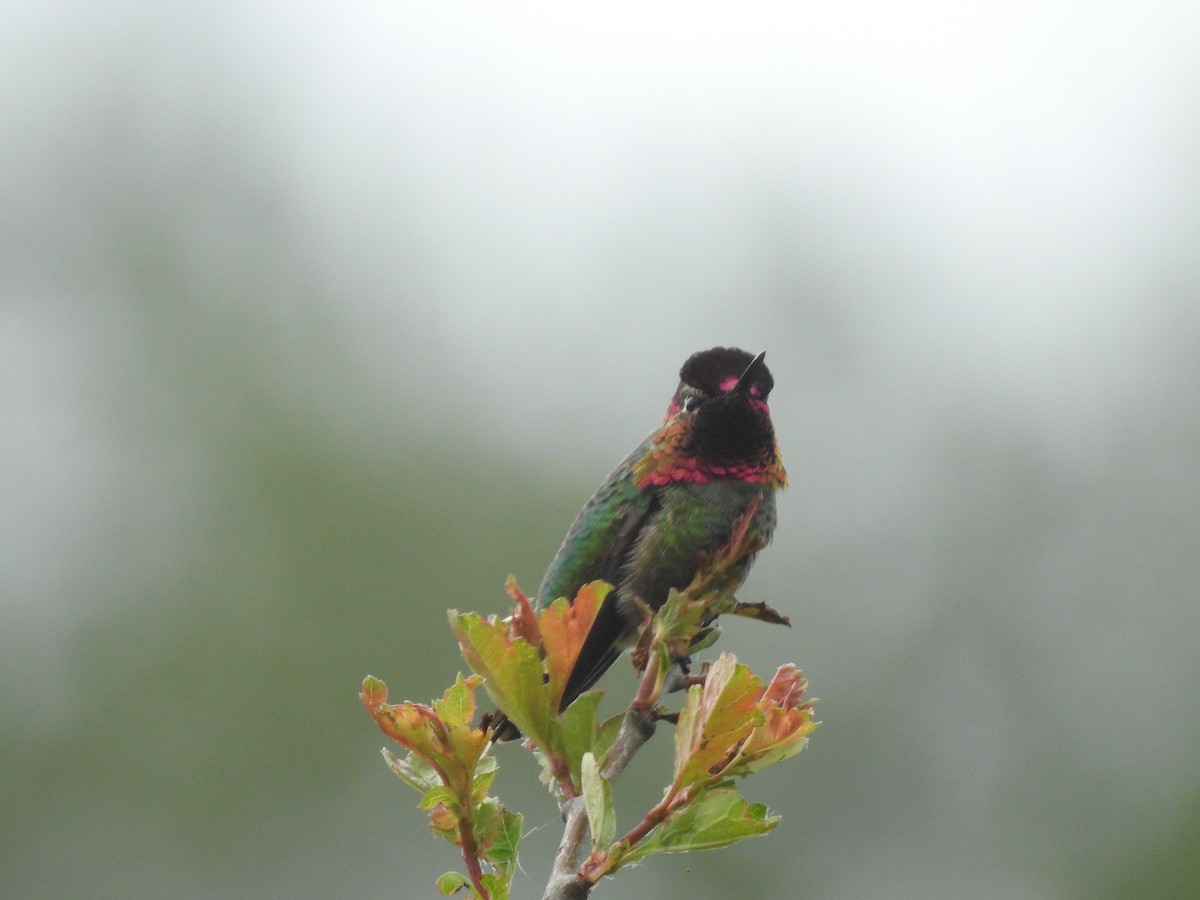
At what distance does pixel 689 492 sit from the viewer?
167 inches

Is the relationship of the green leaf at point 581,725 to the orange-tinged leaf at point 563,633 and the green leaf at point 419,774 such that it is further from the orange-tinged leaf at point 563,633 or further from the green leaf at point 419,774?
the green leaf at point 419,774

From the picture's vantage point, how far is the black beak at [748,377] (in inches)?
151

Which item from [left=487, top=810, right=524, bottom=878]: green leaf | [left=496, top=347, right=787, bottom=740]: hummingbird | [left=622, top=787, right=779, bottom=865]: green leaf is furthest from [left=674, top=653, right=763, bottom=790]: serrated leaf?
[left=496, top=347, right=787, bottom=740]: hummingbird

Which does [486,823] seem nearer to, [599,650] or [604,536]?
[599,650]

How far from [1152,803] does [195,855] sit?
8666 millimetres

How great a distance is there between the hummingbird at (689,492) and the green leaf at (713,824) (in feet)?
6.92

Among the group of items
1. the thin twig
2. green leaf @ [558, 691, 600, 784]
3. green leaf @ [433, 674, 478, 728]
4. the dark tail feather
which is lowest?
the dark tail feather

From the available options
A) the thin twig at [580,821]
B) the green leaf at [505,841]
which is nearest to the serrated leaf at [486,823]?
Answer: the green leaf at [505,841]

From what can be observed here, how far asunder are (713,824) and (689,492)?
238 centimetres

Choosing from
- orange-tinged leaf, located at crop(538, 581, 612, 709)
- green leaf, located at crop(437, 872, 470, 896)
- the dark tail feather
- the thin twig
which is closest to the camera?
the thin twig

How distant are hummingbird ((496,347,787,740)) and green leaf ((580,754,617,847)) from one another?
221cm

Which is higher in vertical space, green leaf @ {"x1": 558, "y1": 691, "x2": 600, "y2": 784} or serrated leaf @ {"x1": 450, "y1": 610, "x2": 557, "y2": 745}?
serrated leaf @ {"x1": 450, "y1": 610, "x2": 557, "y2": 745}

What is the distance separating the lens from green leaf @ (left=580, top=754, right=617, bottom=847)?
5.77 feet

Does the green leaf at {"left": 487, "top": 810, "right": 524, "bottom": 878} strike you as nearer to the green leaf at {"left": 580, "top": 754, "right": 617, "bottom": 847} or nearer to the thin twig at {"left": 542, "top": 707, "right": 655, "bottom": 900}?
the thin twig at {"left": 542, "top": 707, "right": 655, "bottom": 900}
